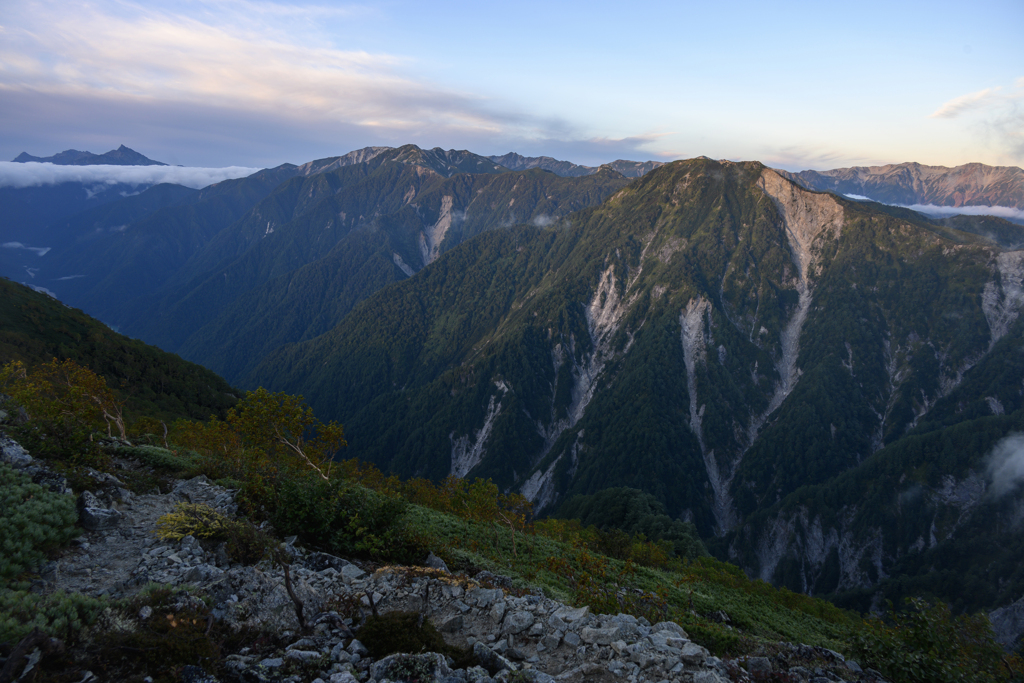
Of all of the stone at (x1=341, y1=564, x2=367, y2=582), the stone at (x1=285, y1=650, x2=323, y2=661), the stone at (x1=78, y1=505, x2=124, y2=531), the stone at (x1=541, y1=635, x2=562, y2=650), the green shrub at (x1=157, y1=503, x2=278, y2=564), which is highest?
the stone at (x1=78, y1=505, x2=124, y2=531)

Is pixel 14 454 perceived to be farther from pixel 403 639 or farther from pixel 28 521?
pixel 403 639

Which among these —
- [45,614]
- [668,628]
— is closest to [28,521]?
[45,614]

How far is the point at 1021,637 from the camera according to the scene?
368ft

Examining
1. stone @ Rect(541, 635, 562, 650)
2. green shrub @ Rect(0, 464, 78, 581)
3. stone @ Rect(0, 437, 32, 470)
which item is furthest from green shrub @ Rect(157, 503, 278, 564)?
stone @ Rect(541, 635, 562, 650)

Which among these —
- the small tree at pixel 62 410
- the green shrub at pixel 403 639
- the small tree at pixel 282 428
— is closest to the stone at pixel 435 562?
the green shrub at pixel 403 639

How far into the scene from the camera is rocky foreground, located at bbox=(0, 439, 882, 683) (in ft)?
38.8

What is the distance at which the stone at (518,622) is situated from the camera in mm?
15328

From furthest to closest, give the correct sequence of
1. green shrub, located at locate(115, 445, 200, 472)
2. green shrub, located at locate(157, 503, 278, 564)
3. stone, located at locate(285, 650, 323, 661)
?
green shrub, located at locate(115, 445, 200, 472), green shrub, located at locate(157, 503, 278, 564), stone, located at locate(285, 650, 323, 661)

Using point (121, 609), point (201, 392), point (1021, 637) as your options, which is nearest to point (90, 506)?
point (121, 609)

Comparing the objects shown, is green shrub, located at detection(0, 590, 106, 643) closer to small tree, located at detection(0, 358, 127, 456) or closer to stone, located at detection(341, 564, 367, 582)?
stone, located at detection(341, 564, 367, 582)

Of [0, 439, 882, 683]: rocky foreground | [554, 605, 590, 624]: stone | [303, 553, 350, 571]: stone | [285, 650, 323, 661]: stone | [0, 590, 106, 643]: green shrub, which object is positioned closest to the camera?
[0, 590, 106, 643]: green shrub

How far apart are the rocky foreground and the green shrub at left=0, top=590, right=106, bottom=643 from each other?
0.93 metres

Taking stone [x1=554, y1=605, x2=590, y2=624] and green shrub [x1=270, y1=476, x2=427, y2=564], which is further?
green shrub [x1=270, y1=476, x2=427, y2=564]

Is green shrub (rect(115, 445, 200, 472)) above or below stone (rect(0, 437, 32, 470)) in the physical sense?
below
